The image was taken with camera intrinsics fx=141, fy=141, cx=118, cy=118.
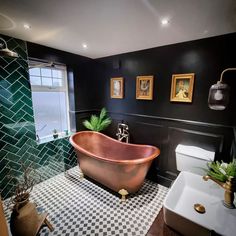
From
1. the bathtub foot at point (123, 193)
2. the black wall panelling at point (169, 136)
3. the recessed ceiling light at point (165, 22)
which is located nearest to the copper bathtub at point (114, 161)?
the bathtub foot at point (123, 193)

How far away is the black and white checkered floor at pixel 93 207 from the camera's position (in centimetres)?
168

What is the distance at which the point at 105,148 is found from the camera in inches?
114

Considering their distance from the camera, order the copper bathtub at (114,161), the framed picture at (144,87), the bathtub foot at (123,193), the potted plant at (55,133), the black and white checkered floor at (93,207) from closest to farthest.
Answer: the black and white checkered floor at (93,207), the copper bathtub at (114,161), the bathtub foot at (123,193), the framed picture at (144,87), the potted plant at (55,133)

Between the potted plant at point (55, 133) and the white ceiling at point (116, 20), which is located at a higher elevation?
the white ceiling at point (116, 20)

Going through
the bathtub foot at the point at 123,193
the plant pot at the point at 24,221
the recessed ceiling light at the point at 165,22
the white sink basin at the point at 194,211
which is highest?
the recessed ceiling light at the point at 165,22

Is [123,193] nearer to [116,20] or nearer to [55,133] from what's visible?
[55,133]

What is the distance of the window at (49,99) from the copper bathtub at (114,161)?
0.59 meters

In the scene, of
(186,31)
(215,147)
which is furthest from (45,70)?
(215,147)

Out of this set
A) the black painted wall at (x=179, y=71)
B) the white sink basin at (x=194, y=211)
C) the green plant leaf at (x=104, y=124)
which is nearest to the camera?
the white sink basin at (x=194, y=211)

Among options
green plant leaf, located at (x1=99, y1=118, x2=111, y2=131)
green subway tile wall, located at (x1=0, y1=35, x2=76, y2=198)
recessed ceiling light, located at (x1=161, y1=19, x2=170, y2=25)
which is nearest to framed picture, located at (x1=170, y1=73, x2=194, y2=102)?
recessed ceiling light, located at (x1=161, y1=19, x2=170, y2=25)

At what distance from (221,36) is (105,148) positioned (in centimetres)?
254

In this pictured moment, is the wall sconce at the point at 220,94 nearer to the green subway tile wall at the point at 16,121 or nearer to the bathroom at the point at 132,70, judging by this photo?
the bathroom at the point at 132,70

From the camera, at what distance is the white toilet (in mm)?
1874

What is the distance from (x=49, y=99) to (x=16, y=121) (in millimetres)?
774
